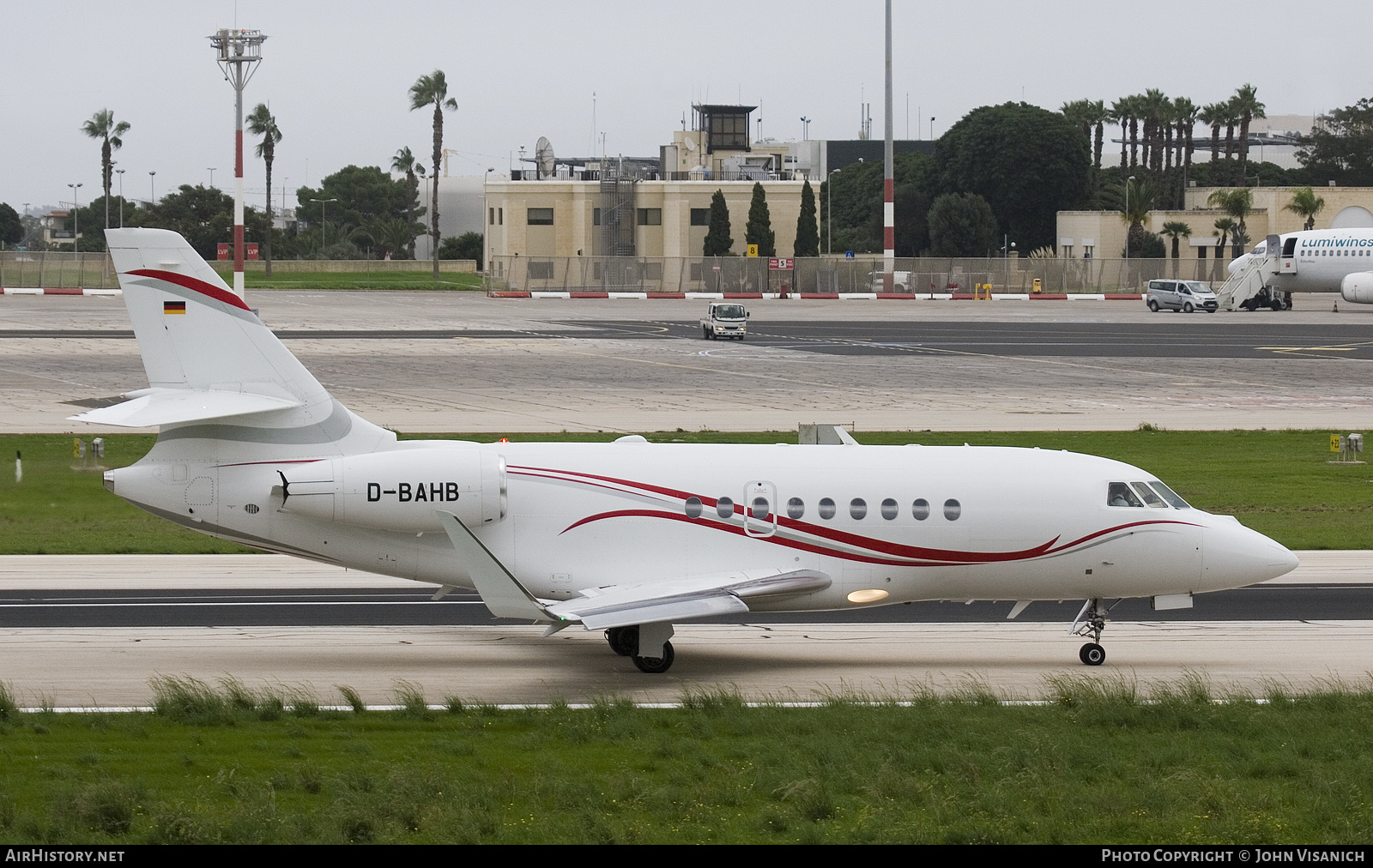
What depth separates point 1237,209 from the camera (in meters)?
150

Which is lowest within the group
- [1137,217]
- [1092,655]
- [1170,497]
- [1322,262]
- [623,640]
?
[1092,655]

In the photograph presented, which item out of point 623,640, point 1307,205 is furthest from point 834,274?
point 623,640

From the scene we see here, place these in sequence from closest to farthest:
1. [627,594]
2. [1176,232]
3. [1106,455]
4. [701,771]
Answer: [701,771] → [627,594] → [1106,455] → [1176,232]

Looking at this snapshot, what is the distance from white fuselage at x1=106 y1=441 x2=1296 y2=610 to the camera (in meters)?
21.8


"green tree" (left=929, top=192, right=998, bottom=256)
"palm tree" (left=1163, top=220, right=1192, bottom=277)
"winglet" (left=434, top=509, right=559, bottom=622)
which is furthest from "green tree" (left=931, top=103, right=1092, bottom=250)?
"winglet" (left=434, top=509, right=559, bottom=622)

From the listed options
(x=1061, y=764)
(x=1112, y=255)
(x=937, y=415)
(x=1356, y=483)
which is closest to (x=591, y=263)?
(x=1112, y=255)

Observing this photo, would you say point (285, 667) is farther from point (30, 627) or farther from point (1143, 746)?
point (1143, 746)

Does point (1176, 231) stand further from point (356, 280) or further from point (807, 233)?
point (356, 280)

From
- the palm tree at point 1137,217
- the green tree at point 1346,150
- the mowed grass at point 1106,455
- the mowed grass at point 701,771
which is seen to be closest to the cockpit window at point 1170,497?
the mowed grass at point 701,771

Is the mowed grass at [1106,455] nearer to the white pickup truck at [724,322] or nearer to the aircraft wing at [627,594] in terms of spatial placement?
the aircraft wing at [627,594]

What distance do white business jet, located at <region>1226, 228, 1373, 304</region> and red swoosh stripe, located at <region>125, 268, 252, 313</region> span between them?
333 feet

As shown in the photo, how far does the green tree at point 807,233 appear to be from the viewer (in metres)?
154

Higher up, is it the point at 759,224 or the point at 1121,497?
the point at 759,224

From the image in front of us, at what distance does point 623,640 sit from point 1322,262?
102m
